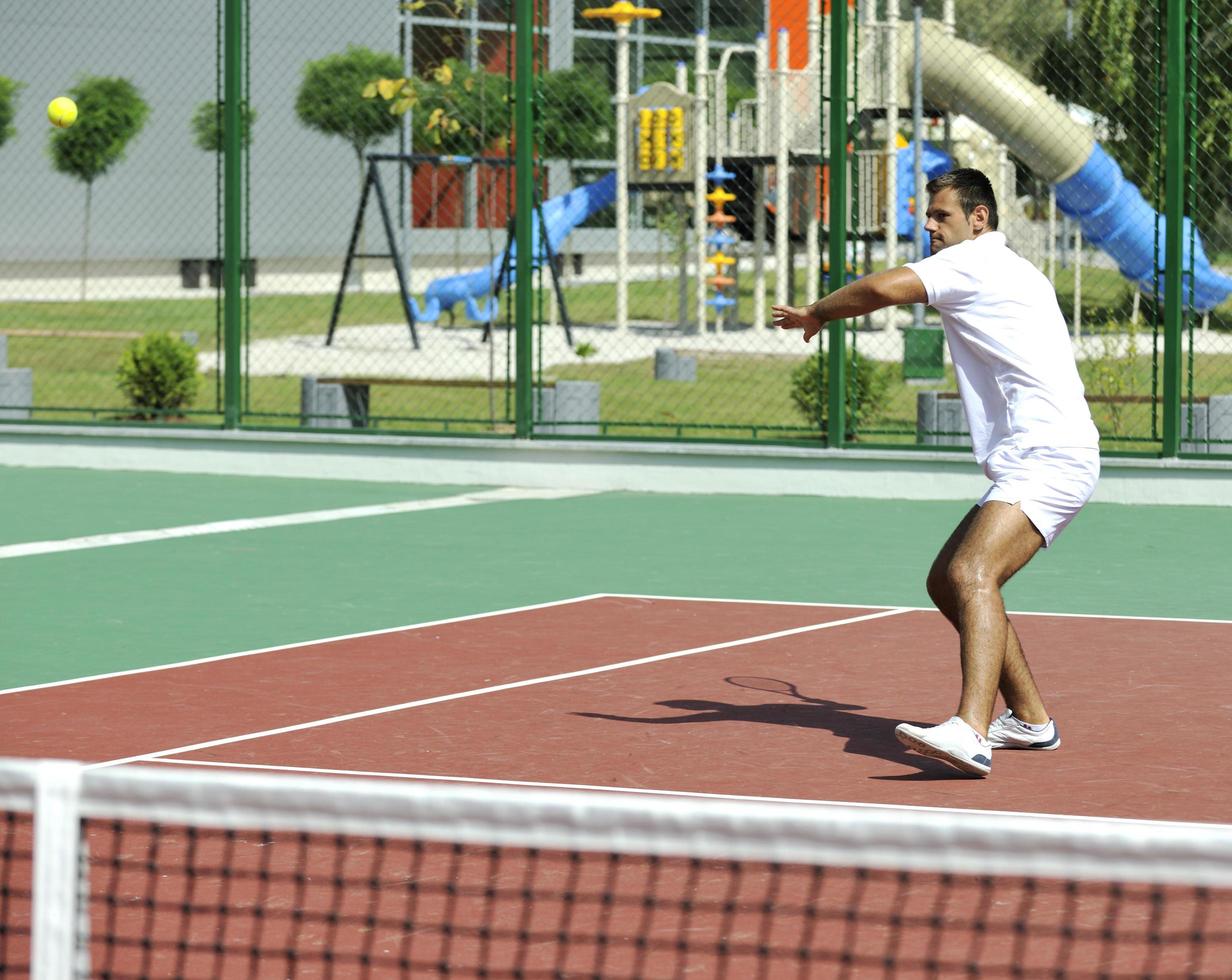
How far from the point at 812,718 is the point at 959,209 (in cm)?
181

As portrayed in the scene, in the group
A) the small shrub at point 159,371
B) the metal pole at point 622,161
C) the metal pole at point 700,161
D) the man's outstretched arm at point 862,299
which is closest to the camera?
the man's outstretched arm at point 862,299

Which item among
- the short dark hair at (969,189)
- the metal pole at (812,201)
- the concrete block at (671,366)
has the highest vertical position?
Result: the metal pole at (812,201)

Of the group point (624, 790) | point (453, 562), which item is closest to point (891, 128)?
point (453, 562)

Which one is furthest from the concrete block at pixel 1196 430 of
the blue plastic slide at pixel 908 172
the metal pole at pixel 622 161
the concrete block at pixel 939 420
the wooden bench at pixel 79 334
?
the wooden bench at pixel 79 334

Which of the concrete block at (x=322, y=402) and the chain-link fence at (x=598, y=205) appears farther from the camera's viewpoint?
the concrete block at (x=322, y=402)

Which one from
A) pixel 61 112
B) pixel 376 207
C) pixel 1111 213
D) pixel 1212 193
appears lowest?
pixel 61 112

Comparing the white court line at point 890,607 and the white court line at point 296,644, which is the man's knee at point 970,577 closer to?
the white court line at point 890,607

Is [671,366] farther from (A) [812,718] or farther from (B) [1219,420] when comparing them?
(A) [812,718]

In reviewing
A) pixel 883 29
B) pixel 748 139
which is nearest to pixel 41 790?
pixel 883 29

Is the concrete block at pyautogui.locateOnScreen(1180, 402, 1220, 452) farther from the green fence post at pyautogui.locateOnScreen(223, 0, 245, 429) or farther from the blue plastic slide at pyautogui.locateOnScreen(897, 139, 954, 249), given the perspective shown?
the blue plastic slide at pyautogui.locateOnScreen(897, 139, 954, 249)

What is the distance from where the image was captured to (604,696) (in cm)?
Result: 793

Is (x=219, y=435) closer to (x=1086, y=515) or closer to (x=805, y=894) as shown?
(x=1086, y=515)

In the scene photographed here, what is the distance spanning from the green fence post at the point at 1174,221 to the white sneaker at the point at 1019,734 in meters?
6.60

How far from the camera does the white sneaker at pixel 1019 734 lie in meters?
6.96
